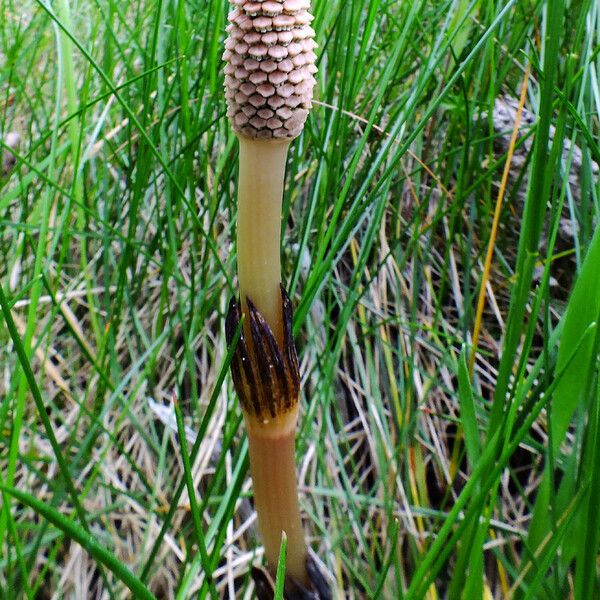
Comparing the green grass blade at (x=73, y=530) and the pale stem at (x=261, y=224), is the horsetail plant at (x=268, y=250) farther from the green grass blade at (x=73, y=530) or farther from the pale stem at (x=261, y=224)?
the green grass blade at (x=73, y=530)

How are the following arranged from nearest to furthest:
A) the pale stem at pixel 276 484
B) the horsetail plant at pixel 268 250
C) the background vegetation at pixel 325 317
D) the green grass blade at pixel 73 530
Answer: the green grass blade at pixel 73 530 → the horsetail plant at pixel 268 250 → the pale stem at pixel 276 484 → the background vegetation at pixel 325 317

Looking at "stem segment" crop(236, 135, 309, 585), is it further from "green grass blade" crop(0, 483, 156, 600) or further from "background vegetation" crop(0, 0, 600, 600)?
"green grass blade" crop(0, 483, 156, 600)

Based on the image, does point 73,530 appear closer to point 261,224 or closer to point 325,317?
point 261,224

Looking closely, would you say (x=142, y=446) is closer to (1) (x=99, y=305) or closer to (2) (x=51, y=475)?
(2) (x=51, y=475)

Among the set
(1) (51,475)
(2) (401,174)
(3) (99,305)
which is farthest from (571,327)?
(3) (99,305)

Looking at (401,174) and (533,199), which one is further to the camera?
(401,174)

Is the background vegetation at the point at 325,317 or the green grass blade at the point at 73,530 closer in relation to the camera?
the green grass blade at the point at 73,530

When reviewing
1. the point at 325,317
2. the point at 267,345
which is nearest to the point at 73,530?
the point at 267,345

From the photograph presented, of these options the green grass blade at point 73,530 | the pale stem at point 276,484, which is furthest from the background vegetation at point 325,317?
the green grass blade at point 73,530
